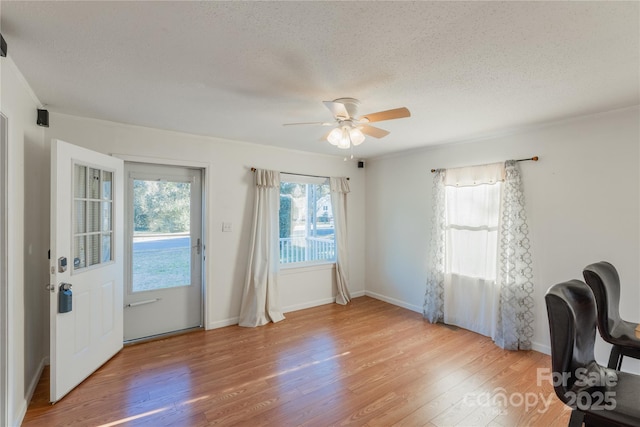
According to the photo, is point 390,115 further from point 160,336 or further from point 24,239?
point 160,336

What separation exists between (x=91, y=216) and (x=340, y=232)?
3209 millimetres

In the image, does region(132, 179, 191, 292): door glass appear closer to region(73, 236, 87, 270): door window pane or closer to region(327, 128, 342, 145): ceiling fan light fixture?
region(73, 236, 87, 270): door window pane

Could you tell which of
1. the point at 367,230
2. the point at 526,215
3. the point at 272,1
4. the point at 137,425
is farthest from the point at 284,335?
the point at 272,1

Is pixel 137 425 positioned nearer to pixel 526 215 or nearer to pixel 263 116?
pixel 263 116

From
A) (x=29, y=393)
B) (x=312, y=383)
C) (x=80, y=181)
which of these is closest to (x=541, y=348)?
(x=312, y=383)

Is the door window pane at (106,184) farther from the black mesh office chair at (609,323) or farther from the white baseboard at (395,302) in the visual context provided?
the white baseboard at (395,302)

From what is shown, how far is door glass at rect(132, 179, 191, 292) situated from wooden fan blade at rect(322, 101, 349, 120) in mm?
2299

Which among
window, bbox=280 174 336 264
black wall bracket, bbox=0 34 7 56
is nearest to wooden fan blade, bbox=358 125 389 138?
window, bbox=280 174 336 264

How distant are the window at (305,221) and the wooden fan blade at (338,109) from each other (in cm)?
215

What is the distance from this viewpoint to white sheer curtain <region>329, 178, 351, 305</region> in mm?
4730

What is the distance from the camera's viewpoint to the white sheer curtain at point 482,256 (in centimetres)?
322

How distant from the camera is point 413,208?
4.40m

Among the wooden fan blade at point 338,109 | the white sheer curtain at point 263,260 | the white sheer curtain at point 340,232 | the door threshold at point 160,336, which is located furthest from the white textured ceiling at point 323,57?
the door threshold at point 160,336

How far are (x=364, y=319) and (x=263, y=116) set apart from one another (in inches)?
116
